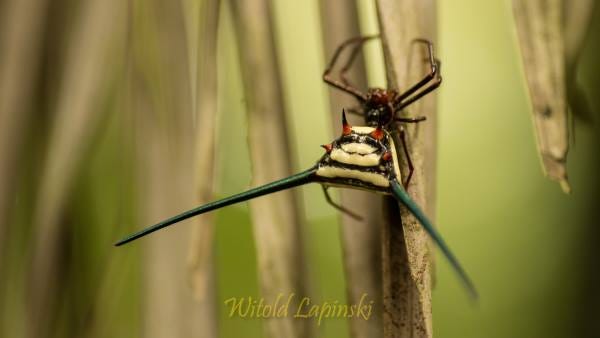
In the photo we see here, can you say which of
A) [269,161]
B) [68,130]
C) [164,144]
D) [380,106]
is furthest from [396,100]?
[68,130]

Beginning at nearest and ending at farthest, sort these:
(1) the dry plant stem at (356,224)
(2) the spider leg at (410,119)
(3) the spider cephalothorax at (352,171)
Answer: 1. (3) the spider cephalothorax at (352,171)
2. (2) the spider leg at (410,119)
3. (1) the dry plant stem at (356,224)

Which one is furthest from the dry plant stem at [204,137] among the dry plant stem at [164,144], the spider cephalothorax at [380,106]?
the spider cephalothorax at [380,106]

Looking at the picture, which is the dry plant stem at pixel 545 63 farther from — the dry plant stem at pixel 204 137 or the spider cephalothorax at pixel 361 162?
the dry plant stem at pixel 204 137

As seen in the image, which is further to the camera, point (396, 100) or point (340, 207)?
point (340, 207)

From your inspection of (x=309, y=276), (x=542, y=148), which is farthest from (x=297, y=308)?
(x=542, y=148)

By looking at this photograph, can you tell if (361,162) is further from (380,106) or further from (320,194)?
(320,194)

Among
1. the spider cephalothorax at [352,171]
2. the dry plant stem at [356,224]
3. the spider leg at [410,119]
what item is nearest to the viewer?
the spider cephalothorax at [352,171]
